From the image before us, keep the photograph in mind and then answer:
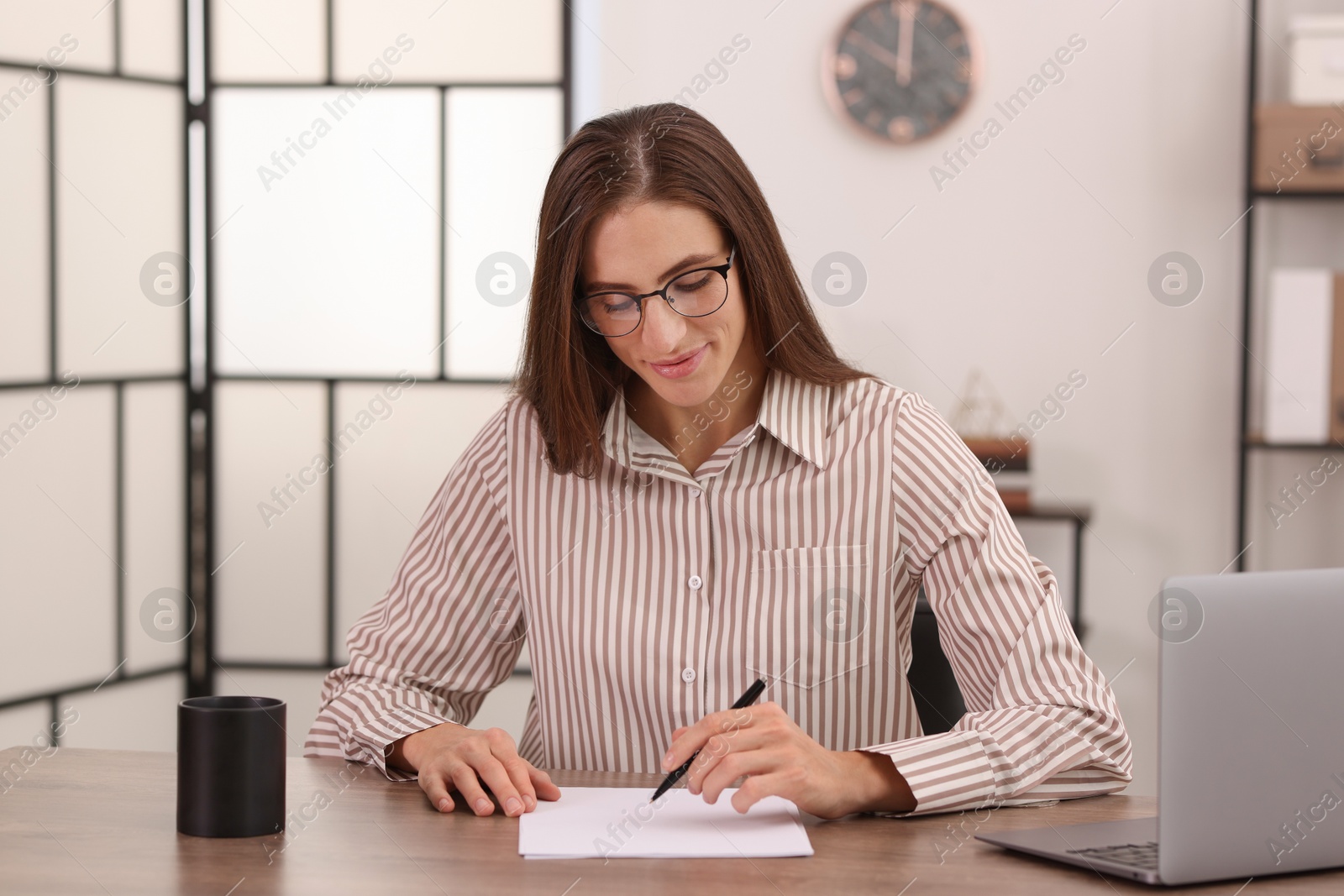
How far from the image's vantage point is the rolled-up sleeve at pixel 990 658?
1248mm

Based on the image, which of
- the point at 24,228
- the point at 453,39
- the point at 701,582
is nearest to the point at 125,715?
the point at 24,228

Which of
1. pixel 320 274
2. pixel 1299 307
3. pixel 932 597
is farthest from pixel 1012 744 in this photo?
pixel 320 274

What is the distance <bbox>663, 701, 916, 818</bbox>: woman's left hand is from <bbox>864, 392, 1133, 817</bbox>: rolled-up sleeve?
0.11 ft

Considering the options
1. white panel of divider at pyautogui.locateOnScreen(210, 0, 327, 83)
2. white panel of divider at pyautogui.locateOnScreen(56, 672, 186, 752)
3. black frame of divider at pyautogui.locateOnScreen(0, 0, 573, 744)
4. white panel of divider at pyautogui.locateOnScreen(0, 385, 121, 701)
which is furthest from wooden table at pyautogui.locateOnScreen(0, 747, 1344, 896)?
white panel of divider at pyautogui.locateOnScreen(210, 0, 327, 83)

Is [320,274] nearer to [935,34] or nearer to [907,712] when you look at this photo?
[935,34]

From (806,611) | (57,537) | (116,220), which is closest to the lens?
(806,611)

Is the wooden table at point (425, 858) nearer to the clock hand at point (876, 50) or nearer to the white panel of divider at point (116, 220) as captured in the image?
the white panel of divider at point (116, 220)

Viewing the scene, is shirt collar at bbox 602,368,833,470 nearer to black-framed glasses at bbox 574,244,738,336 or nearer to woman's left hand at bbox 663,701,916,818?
black-framed glasses at bbox 574,244,738,336

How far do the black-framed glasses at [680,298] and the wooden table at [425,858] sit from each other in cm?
52

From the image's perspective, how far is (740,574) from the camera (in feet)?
5.15

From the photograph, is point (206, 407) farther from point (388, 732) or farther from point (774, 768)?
point (774, 768)

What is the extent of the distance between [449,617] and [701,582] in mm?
326

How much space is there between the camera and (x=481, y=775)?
1.25m

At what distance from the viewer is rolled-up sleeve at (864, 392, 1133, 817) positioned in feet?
Result: 4.09
